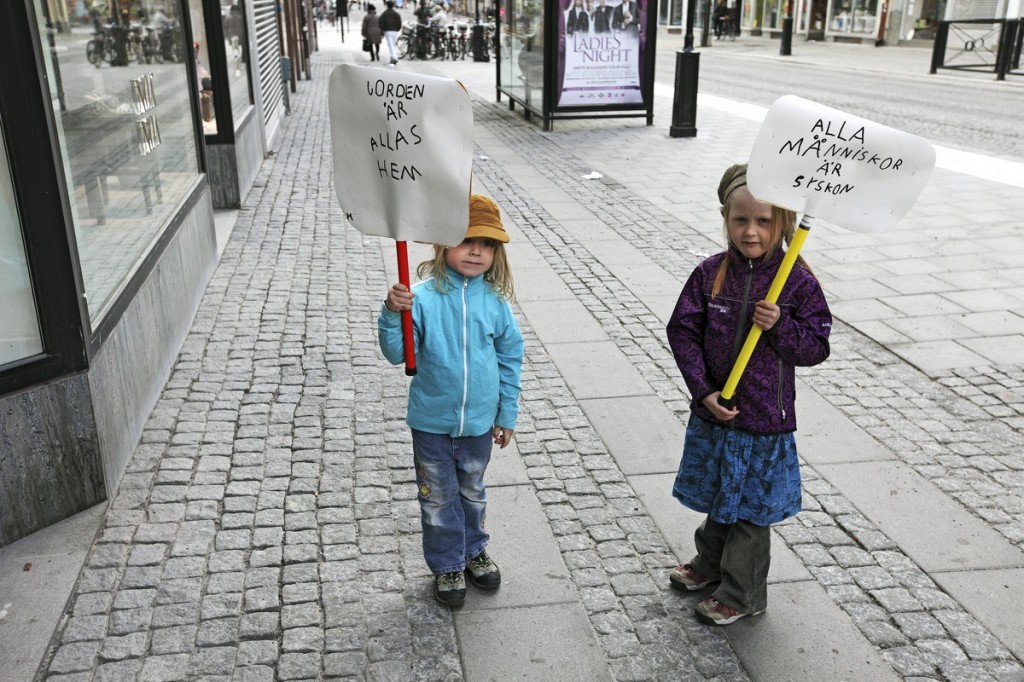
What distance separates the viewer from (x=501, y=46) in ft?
60.8

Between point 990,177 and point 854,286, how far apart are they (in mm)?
5192

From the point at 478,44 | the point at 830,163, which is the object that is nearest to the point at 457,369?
the point at 830,163

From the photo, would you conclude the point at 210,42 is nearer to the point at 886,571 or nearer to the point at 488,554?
the point at 488,554

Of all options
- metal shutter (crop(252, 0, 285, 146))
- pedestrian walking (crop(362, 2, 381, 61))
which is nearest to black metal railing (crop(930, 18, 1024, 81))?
pedestrian walking (crop(362, 2, 381, 61))

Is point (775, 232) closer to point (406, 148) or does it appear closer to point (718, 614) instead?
point (406, 148)

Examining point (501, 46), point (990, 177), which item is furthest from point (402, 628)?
point (501, 46)

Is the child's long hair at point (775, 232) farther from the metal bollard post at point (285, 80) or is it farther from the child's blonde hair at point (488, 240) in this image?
the metal bollard post at point (285, 80)

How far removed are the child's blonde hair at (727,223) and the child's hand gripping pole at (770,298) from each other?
83mm

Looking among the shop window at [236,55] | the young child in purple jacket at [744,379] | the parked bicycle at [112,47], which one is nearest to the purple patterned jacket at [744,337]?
the young child in purple jacket at [744,379]

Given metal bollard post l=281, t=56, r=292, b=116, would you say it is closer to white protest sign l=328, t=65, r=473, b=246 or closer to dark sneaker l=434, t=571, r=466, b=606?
white protest sign l=328, t=65, r=473, b=246

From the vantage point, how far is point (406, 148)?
3000mm

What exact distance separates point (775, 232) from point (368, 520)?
6.57 ft

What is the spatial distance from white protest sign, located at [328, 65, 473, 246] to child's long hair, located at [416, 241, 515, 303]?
11cm

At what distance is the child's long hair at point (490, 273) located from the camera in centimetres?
313
